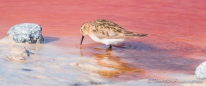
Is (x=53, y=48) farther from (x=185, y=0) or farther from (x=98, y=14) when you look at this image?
(x=185, y=0)

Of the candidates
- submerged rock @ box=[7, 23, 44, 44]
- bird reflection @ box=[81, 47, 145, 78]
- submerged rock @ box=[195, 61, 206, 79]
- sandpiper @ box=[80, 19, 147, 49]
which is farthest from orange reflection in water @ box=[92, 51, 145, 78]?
submerged rock @ box=[7, 23, 44, 44]

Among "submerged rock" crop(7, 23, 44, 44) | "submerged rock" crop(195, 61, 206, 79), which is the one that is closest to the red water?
"submerged rock" crop(7, 23, 44, 44)

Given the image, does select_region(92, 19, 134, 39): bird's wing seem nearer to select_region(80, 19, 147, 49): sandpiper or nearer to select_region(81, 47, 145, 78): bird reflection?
select_region(80, 19, 147, 49): sandpiper

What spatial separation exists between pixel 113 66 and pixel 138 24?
14.1 feet

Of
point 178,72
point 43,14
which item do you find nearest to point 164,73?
point 178,72

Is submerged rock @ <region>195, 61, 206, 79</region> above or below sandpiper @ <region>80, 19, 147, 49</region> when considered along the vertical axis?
below

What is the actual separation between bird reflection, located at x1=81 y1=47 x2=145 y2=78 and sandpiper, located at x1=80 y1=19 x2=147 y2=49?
0.99ft

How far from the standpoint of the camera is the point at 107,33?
1045cm

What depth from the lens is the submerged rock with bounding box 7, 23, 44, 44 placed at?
9.90 m

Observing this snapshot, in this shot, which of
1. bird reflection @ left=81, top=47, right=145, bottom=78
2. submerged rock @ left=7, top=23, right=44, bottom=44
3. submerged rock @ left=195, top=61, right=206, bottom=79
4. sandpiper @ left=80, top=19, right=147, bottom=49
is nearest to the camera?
submerged rock @ left=195, top=61, right=206, bottom=79

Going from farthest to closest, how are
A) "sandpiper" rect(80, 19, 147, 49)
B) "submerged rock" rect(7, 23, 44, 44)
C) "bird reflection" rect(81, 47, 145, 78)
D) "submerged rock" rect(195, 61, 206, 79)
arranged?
1. "sandpiper" rect(80, 19, 147, 49)
2. "submerged rock" rect(7, 23, 44, 44)
3. "bird reflection" rect(81, 47, 145, 78)
4. "submerged rock" rect(195, 61, 206, 79)

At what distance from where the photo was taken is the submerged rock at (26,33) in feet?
32.5

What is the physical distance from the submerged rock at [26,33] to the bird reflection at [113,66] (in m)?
1.30

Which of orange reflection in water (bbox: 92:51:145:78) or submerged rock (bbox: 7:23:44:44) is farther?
submerged rock (bbox: 7:23:44:44)
